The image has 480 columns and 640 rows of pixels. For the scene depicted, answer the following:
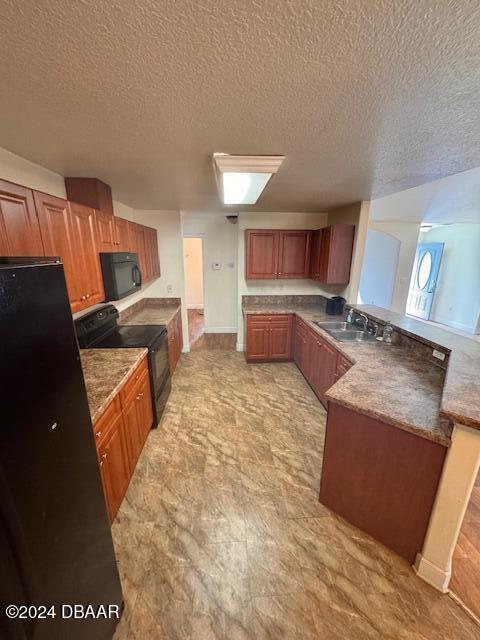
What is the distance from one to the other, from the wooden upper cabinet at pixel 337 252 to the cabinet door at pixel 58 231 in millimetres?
2962

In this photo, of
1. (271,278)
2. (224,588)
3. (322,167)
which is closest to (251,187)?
(322,167)

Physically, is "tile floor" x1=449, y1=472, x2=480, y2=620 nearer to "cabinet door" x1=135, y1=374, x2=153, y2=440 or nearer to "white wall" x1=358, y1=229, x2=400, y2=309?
"cabinet door" x1=135, y1=374, x2=153, y2=440

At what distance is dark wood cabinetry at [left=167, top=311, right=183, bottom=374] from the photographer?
3.39 m

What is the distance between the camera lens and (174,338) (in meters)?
3.70

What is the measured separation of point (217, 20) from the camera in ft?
2.22

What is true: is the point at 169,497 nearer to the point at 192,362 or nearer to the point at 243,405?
the point at 243,405

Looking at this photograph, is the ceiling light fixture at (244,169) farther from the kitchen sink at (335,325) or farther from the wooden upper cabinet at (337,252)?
the kitchen sink at (335,325)

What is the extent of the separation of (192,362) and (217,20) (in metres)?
3.84

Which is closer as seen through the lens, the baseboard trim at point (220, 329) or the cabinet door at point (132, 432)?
the cabinet door at point (132, 432)

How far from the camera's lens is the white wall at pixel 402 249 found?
5.48 meters

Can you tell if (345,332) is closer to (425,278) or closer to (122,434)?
Answer: (122,434)

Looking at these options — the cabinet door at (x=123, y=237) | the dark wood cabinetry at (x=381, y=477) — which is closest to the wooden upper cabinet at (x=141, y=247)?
the cabinet door at (x=123, y=237)

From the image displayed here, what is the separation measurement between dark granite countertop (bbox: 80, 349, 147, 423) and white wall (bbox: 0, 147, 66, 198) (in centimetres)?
135

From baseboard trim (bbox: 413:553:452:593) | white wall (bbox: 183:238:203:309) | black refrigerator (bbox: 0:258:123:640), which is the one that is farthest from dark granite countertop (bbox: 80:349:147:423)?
white wall (bbox: 183:238:203:309)
